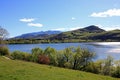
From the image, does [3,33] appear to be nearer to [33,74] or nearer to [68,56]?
[68,56]

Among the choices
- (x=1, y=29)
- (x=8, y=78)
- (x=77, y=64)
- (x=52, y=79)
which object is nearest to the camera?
(x=8, y=78)

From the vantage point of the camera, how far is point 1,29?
241ft

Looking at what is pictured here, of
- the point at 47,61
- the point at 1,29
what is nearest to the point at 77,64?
the point at 47,61

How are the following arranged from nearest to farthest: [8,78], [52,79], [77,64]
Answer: [8,78] < [52,79] < [77,64]

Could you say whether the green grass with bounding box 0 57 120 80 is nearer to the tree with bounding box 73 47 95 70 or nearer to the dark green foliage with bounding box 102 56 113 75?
the dark green foliage with bounding box 102 56 113 75

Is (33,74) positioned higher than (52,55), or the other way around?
(33,74)

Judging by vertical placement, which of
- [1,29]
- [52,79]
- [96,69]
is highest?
[1,29]

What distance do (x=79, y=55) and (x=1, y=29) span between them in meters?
28.5

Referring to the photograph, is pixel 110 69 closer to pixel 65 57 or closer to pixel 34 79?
pixel 65 57

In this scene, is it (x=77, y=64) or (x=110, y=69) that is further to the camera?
(x=77, y=64)

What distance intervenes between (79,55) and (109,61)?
10736mm

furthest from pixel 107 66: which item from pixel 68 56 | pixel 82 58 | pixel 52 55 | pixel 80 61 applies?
Result: pixel 52 55

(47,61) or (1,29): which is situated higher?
(1,29)

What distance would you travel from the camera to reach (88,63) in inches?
3044
